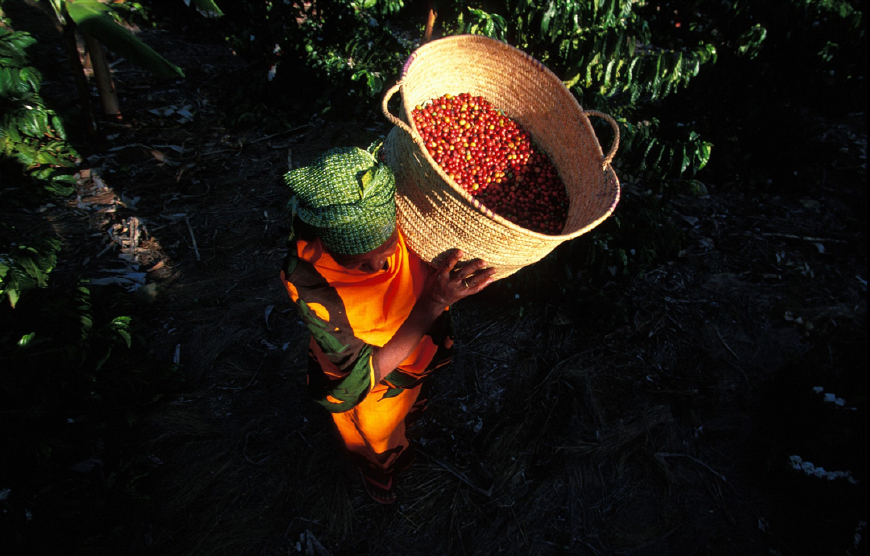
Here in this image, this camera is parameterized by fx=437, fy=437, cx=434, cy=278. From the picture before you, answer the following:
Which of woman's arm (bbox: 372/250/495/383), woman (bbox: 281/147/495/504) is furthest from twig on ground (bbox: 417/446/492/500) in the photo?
woman's arm (bbox: 372/250/495/383)

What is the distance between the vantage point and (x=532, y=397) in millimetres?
3238

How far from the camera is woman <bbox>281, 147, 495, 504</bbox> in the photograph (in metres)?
1.44

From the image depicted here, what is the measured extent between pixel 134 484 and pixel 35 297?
58.2 inches

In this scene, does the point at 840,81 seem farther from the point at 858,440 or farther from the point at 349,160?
the point at 349,160

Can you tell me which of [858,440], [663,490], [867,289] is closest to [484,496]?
[663,490]

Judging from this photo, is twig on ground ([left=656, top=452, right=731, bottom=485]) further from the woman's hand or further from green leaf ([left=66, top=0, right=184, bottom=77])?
green leaf ([left=66, top=0, right=184, bottom=77])

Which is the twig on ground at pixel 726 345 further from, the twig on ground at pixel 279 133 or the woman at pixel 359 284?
the twig on ground at pixel 279 133

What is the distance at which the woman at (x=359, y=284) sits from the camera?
1442 millimetres

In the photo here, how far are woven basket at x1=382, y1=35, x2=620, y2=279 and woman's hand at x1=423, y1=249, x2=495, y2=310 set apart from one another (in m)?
0.03

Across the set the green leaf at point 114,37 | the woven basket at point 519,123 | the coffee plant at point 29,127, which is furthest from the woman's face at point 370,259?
the coffee plant at point 29,127

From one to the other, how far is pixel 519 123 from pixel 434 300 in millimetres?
1183

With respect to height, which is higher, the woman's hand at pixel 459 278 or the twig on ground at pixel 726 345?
the woman's hand at pixel 459 278

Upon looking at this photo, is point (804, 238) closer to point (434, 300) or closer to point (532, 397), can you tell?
point (532, 397)

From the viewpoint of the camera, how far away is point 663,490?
290 centimetres
